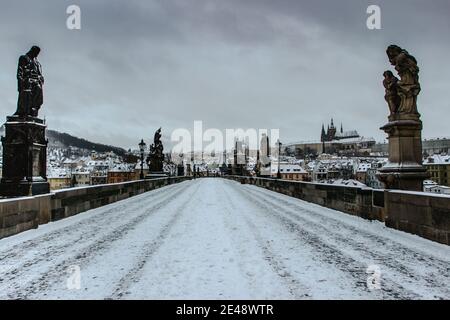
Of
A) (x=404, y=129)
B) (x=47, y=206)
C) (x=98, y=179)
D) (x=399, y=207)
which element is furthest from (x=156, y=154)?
(x=98, y=179)

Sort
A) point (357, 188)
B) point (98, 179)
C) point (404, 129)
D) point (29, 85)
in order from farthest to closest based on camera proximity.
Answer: point (98, 179) → point (357, 188) → point (29, 85) → point (404, 129)

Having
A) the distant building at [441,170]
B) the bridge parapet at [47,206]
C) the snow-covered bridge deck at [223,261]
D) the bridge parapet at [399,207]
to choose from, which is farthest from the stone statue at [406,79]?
the distant building at [441,170]

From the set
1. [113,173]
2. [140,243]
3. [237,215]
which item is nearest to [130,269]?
[140,243]

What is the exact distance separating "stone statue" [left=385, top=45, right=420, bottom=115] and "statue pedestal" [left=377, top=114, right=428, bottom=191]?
26 centimetres

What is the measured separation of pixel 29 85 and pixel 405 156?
33.0 feet

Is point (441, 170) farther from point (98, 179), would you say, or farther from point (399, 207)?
point (98, 179)

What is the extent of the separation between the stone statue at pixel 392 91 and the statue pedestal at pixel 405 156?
0.29 m

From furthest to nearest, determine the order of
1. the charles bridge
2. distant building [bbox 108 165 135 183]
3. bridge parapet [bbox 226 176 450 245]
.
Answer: distant building [bbox 108 165 135 183]
the charles bridge
bridge parapet [bbox 226 176 450 245]

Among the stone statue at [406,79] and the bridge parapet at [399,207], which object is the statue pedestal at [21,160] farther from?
the stone statue at [406,79]

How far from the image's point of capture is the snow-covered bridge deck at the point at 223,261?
3875 mm

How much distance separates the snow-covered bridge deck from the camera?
3.88 meters

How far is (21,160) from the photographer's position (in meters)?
8.98

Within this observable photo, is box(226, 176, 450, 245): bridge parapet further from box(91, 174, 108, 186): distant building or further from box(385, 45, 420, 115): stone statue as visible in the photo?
box(91, 174, 108, 186): distant building

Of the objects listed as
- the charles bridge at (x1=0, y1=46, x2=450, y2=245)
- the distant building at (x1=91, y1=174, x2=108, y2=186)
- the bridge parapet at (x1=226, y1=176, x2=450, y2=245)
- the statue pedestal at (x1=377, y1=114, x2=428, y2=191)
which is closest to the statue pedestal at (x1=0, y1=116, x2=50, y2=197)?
the charles bridge at (x1=0, y1=46, x2=450, y2=245)
